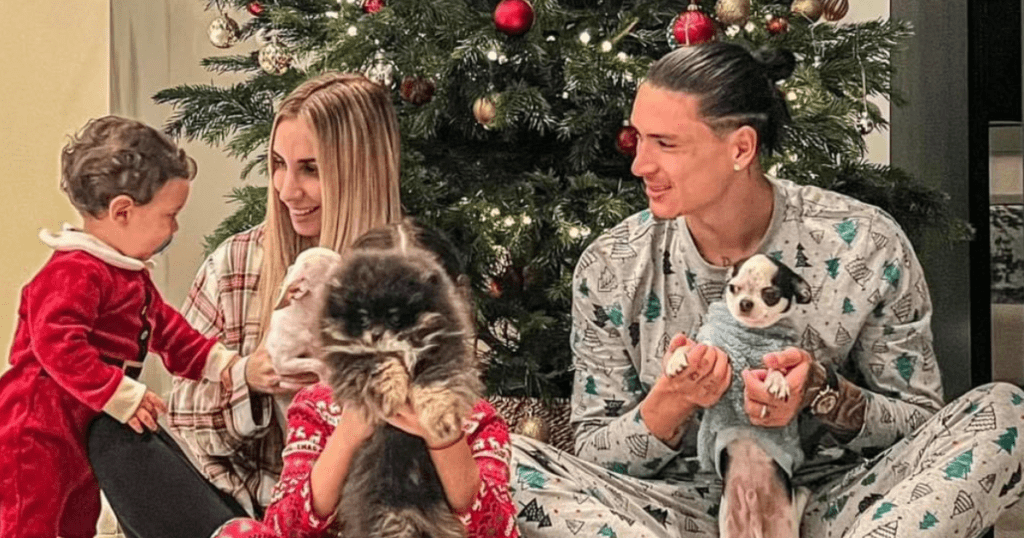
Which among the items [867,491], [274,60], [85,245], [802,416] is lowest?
[867,491]

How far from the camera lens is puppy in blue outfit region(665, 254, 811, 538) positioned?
1575 millimetres

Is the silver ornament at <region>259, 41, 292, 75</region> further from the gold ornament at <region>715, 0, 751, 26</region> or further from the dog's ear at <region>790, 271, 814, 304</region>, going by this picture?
the dog's ear at <region>790, 271, 814, 304</region>

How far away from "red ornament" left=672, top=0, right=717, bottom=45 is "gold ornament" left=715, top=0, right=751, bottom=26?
0.20 ft

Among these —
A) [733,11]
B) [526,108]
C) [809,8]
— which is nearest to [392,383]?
[526,108]

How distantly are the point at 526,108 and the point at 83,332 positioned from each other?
0.69 metres

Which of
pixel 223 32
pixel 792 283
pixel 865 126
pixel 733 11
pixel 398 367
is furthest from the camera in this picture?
pixel 865 126

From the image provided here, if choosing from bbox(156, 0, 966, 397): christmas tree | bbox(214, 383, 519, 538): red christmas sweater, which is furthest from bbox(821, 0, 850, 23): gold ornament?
bbox(214, 383, 519, 538): red christmas sweater

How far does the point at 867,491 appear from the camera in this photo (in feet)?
5.67

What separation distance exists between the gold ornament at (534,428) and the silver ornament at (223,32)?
26.9 inches

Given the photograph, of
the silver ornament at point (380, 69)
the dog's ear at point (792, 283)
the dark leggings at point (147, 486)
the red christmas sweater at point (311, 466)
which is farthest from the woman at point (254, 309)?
the dog's ear at point (792, 283)

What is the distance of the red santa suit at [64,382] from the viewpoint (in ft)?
4.86

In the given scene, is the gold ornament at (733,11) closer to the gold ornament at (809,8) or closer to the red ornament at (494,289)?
the gold ornament at (809,8)

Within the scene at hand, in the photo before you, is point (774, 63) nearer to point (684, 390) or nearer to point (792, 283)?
point (792, 283)

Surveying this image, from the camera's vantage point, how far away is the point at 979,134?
2.72 meters
